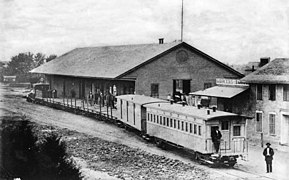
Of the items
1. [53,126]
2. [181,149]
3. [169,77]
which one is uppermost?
[169,77]

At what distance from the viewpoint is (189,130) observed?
44.2 ft

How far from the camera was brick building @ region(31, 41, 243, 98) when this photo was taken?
21.4m

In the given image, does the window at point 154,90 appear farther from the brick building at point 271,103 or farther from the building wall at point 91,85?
the brick building at point 271,103

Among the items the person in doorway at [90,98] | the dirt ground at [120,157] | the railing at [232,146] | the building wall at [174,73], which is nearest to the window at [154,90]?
the building wall at [174,73]

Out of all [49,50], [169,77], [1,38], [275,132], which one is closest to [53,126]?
[49,50]

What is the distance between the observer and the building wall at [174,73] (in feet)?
72.1

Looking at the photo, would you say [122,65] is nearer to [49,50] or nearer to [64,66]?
[64,66]

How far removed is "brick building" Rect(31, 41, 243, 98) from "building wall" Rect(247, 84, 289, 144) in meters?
5.25

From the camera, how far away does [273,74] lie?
663 inches

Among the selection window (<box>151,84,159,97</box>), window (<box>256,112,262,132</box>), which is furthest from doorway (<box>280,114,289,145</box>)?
window (<box>151,84,159,97</box>)

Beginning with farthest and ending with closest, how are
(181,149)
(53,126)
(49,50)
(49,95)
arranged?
(49,95) → (181,149) → (53,126) → (49,50)

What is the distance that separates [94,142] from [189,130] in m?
2.92

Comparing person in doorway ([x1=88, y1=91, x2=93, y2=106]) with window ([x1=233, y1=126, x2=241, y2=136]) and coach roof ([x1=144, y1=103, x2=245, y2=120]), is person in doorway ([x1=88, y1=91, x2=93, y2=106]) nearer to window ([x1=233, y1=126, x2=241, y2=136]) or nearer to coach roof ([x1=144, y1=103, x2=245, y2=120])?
coach roof ([x1=144, y1=103, x2=245, y2=120])

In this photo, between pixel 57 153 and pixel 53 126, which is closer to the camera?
pixel 57 153
